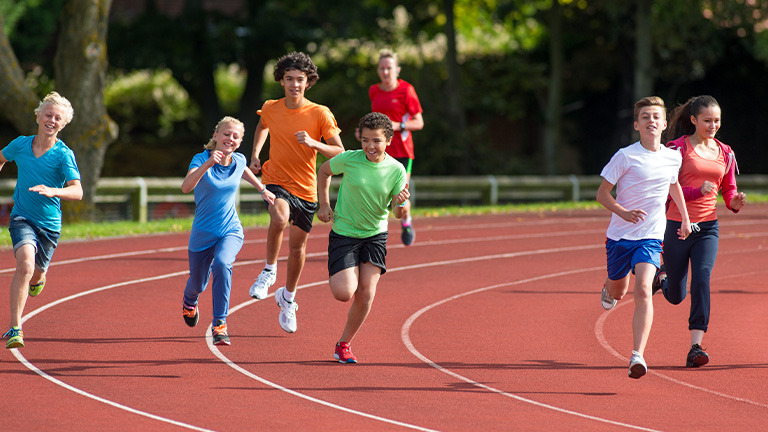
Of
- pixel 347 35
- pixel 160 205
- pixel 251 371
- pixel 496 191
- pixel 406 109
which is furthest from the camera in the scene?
pixel 347 35

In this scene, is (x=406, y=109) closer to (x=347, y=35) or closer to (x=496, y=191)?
(x=496, y=191)

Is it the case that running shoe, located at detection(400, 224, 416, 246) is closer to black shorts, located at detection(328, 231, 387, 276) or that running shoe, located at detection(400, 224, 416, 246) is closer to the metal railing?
the metal railing

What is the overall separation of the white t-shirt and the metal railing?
13.9 meters

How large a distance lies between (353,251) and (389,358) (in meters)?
1.09

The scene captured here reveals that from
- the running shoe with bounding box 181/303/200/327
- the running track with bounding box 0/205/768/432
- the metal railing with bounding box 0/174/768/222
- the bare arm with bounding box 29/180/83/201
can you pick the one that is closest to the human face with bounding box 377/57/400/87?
the running track with bounding box 0/205/768/432

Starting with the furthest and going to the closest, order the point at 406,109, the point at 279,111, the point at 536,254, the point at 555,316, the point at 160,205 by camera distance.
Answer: the point at 160,205, the point at 536,254, the point at 406,109, the point at 555,316, the point at 279,111

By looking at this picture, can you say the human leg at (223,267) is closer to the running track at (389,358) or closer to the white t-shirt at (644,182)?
the running track at (389,358)

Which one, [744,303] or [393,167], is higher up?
[393,167]

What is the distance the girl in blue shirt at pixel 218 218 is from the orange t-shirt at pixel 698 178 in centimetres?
336

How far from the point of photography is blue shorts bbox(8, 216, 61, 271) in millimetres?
8484

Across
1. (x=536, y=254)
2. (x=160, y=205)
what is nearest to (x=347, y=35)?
(x=160, y=205)

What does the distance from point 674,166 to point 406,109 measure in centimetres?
581

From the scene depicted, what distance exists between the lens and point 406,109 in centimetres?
1368

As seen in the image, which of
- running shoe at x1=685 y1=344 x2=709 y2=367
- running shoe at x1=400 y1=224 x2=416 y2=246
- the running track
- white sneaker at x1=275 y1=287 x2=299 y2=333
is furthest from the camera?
running shoe at x1=400 y1=224 x2=416 y2=246
